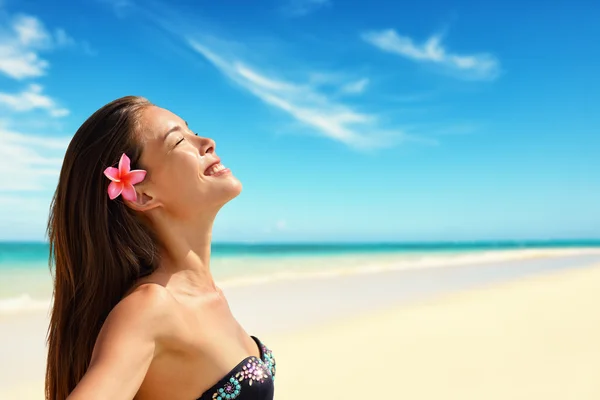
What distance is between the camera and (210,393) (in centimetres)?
197

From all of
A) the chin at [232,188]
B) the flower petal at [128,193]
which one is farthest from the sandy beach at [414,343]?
the flower petal at [128,193]

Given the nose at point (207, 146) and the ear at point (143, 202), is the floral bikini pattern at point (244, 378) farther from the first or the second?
the nose at point (207, 146)

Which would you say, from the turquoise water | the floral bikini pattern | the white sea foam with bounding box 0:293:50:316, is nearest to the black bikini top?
the floral bikini pattern

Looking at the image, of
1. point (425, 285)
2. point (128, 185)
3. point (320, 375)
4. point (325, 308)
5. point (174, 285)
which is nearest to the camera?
→ point (128, 185)

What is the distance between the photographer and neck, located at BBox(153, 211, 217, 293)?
7.01 ft

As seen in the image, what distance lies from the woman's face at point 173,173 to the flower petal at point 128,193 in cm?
8

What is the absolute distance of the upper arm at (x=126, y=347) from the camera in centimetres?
155

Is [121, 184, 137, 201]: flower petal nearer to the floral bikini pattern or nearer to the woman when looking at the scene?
the woman

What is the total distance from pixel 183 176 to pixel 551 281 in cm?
1394

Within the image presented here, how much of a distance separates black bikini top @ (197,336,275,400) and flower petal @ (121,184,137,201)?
2.51ft

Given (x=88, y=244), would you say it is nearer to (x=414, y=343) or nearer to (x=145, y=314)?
(x=145, y=314)

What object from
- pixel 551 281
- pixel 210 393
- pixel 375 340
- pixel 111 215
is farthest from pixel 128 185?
pixel 551 281

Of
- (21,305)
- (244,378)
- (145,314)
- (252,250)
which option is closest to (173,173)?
(145,314)

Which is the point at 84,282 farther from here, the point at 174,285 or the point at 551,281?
the point at 551,281
